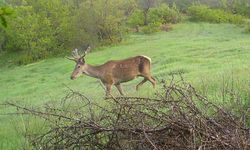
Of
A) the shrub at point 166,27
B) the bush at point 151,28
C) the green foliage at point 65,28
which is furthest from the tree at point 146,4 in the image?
the green foliage at point 65,28

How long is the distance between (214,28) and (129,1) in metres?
8.99

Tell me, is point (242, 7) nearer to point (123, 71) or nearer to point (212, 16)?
point (212, 16)

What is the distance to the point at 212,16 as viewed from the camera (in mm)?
45531

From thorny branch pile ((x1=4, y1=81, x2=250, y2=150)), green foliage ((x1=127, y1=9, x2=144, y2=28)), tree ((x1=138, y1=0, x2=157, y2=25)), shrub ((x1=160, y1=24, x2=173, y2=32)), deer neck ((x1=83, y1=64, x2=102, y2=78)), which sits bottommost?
shrub ((x1=160, y1=24, x2=173, y2=32))

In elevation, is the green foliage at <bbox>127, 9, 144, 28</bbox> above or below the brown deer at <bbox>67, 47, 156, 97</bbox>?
below

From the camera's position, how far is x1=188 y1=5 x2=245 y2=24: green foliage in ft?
146

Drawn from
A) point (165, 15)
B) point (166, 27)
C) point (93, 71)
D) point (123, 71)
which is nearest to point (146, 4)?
point (165, 15)

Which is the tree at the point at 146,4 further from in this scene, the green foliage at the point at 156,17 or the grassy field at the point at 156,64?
the grassy field at the point at 156,64

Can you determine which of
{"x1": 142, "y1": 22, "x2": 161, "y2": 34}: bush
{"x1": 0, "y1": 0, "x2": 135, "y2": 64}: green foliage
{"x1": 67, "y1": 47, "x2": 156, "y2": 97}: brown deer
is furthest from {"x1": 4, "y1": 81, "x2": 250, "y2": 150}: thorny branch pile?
{"x1": 142, "y1": 22, "x2": 161, "y2": 34}: bush

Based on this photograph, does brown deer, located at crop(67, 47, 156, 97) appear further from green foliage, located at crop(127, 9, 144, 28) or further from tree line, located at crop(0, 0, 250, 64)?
green foliage, located at crop(127, 9, 144, 28)

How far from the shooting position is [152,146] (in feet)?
15.1

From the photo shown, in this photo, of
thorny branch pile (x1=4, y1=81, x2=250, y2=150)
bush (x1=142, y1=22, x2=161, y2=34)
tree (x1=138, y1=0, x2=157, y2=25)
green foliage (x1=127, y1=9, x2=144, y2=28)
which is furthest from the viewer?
tree (x1=138, y1=0, x2=157, y2=25)

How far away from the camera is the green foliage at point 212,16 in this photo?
4460 cm

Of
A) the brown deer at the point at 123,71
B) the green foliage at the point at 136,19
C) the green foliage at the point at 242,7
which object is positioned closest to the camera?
the brown deer at the point at 123,71
